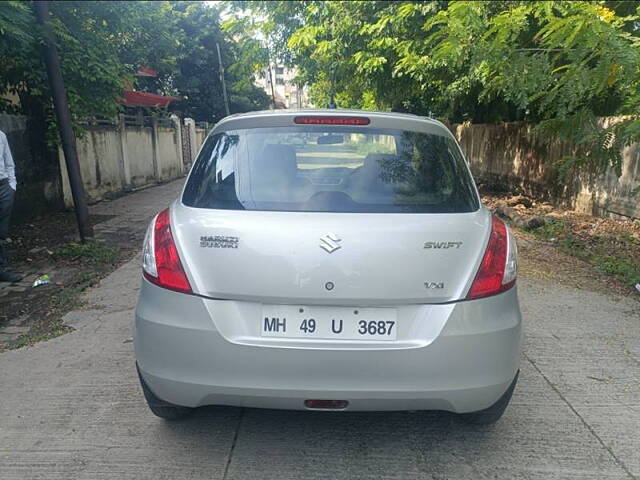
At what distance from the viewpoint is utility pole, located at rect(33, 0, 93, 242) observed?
6453mm

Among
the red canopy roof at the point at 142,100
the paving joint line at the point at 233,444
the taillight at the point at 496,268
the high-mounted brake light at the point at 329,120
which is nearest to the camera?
the taillight at the point at 496,268

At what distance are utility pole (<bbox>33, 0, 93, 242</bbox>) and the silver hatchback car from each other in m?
4.90

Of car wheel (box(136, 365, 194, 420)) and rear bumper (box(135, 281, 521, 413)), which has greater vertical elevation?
rear bumper (box(135, 281, 521, 413))

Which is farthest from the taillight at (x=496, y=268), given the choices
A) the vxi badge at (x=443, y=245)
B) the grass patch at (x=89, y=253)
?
the grass patch at (x=89, y=253)

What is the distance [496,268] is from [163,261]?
151 centimetres

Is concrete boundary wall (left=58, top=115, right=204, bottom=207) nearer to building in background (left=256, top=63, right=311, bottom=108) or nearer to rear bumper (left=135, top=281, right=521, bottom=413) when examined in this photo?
building in background (left=256, top=63, right=311, bottom=108)

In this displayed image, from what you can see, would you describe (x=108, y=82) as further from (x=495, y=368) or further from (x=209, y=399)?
(x=495, y=368)

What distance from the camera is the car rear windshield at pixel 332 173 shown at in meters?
2.71

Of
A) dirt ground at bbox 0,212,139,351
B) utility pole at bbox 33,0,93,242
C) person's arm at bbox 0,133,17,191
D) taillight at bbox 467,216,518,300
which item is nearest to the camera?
taillight at bbox 467,216,518,300

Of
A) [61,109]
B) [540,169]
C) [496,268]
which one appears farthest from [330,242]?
[540,169]

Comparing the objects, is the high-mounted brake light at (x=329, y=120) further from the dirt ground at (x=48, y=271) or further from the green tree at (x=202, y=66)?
the green tree at (x=202, y=66)

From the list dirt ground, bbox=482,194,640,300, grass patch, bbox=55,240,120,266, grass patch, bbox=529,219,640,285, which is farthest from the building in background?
grass patch, bbox=55,240,120,266

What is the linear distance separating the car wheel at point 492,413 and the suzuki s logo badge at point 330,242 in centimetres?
105

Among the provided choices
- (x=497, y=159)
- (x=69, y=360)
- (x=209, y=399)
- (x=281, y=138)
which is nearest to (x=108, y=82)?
(x=69, y=360)
